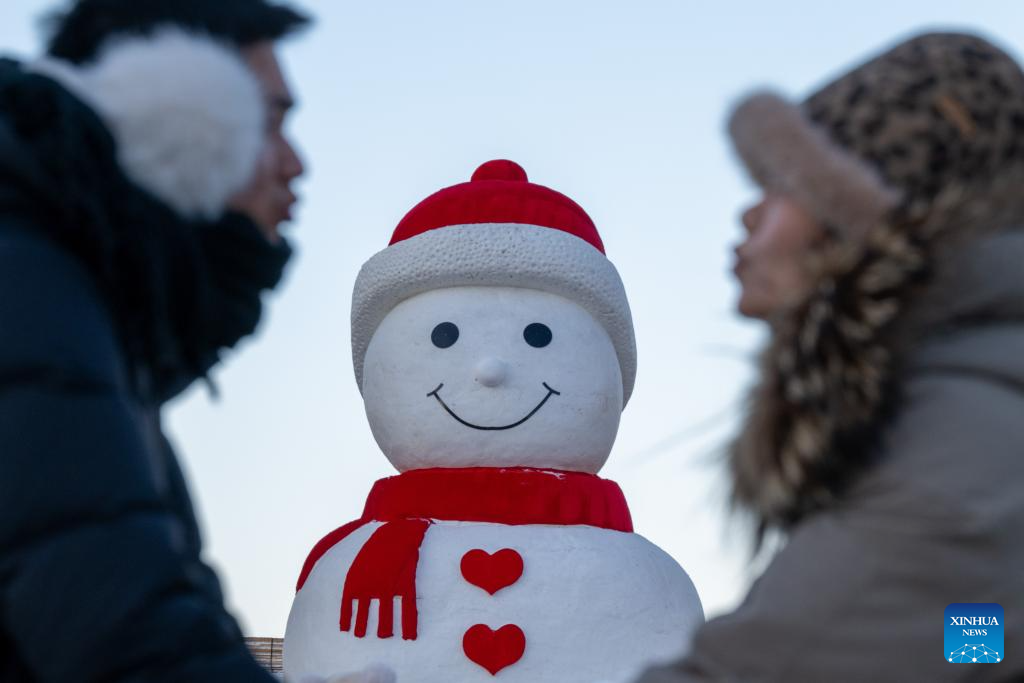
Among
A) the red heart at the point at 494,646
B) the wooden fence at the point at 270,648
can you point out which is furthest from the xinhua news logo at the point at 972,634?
the wooden fence at the point at 270,648

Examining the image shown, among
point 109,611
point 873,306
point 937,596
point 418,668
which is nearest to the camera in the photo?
point 109,611

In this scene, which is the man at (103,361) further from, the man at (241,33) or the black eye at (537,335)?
the black eye at (537,335)

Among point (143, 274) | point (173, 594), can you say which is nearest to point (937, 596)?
point (173, 594)

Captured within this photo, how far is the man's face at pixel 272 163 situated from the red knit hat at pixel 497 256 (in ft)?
6.78

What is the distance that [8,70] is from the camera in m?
1.29

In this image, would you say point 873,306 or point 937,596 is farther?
point 873,306

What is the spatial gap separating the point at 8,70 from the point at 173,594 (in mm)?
639

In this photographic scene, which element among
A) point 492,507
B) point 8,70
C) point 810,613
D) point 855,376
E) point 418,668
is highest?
point 8,70

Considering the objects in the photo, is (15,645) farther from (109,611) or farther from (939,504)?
(939,504)

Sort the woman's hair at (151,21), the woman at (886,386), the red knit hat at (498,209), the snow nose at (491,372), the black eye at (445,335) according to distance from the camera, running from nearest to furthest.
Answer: the woman at (886,386)
the woman's hair at (151,21)
the snow nose at (491,372)
the black eye at (445,335)
the red knit hat at (498,209)

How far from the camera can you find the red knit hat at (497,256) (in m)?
3.67

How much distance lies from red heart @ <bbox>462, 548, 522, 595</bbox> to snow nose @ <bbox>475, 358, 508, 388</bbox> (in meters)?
0.53

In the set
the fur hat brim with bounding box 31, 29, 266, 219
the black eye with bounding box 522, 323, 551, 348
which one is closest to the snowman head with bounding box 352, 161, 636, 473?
the black eye with bounding box 522, 323, 551, 348

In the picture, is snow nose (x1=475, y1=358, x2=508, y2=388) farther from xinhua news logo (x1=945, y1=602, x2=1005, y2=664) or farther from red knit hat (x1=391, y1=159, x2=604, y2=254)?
xinhua news logo (x1=945, y1=602, x2=1005, y2=664)
